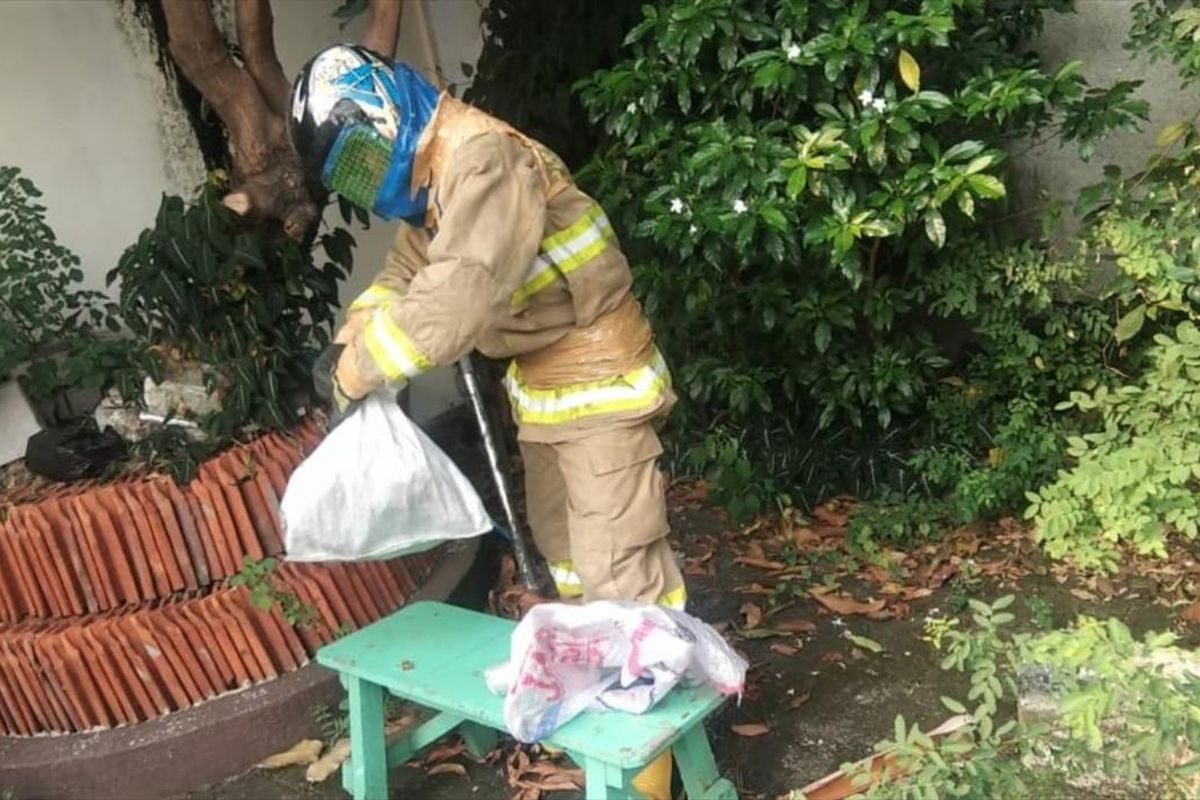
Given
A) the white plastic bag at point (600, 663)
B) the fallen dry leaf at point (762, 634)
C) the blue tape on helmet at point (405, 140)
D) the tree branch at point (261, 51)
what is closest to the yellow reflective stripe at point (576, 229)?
the blue tape on helmet at point (405, 140)

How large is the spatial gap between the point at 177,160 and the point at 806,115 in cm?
265

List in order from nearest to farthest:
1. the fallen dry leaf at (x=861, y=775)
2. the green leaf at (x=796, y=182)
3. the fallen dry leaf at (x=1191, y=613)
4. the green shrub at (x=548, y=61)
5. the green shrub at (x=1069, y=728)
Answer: the green shrub at (x=1069, y=728) → the fallen dry leaf at (x=861, y=775) → the green leaf at (x=796, y=182) → the fallen dry leaf at (x=1191, y=613) → the green shrub at (x=548, y=61)

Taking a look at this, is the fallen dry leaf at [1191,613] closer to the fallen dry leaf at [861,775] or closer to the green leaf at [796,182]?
the fallen dry leaf at [861,775]

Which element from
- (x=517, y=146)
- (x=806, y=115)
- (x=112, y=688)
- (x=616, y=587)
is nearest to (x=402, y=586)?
(x=112, y=688)

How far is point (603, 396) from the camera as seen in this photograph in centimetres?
295

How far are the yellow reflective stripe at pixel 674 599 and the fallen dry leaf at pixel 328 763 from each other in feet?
3.90

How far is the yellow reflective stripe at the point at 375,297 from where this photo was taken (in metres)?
3.07

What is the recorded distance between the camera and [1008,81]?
11.2 feet

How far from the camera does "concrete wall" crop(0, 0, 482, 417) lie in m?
4.34

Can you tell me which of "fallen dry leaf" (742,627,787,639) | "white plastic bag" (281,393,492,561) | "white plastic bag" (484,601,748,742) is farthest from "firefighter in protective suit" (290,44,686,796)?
"fallen dry leaf" (742,627,787,639)

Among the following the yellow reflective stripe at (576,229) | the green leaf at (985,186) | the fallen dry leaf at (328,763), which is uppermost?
the yellow reflective stripe at (576,229)

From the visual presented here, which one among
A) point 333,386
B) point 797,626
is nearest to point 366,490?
point 333,386

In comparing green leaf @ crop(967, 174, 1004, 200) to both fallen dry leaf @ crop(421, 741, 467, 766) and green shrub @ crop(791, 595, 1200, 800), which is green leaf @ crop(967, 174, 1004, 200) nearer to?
green shrub @ crop(791, 595, 1200, 800)

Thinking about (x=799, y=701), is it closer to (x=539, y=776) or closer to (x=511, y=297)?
(x=539, y=776)
